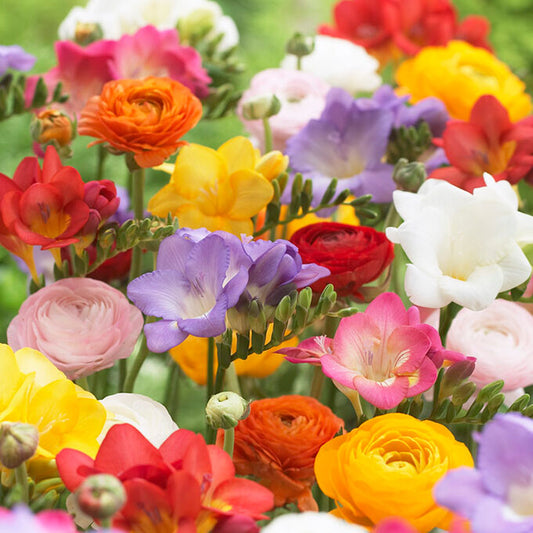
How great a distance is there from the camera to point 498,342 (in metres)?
0.43

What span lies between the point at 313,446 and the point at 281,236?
186mm

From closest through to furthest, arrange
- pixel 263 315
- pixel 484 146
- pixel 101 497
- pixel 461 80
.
A: pixel 101 497 → pixel 263 315 → pixel 484 146 → pixel 461 80

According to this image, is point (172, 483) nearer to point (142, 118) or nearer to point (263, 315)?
point (263, 315)

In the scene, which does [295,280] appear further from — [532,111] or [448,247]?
[532,111]

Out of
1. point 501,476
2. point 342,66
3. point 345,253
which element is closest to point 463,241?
point 345,253

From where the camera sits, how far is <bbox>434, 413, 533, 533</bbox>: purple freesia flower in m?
0.24

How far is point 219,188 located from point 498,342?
0.57ft

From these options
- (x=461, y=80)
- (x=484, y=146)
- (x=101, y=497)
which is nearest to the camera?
(x=101, y=497)

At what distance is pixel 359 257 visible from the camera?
0.40 metres

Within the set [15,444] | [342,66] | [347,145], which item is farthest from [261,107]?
[15,444]

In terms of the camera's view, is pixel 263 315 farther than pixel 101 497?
Yes

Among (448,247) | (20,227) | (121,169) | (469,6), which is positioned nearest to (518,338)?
(448,247)

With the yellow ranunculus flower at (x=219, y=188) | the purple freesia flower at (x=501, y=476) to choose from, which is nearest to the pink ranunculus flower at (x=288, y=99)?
the yellow ranunculus flower at (x=219, y=188)

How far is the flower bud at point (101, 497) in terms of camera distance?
22cm
